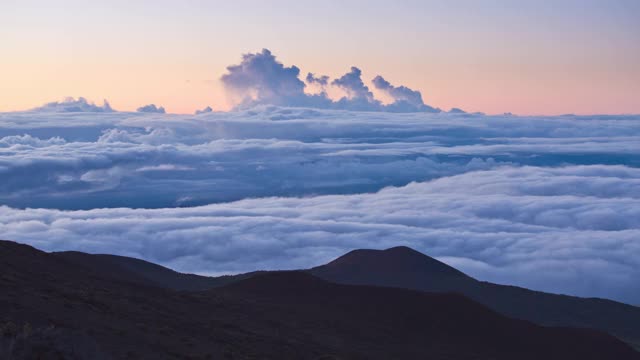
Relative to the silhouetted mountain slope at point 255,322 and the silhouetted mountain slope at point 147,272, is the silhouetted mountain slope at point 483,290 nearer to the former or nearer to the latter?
the silhouetted mountain slope at point 147,272

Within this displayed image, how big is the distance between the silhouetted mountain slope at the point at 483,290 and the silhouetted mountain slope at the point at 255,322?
1601cm

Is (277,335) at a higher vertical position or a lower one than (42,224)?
lower

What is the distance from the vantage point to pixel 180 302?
42.0 m

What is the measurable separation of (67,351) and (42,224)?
141041 mm

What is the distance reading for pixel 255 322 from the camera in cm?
4203

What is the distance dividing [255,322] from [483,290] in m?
34.7

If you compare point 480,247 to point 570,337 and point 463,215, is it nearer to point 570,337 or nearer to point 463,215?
point 463,215

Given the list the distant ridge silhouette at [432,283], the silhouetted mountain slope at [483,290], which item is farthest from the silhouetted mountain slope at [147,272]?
the silhouetted mountain slope at [483,290]

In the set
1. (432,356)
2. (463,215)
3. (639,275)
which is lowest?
(432,356)

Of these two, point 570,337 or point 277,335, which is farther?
point 570,337

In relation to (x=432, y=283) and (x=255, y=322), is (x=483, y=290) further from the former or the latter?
(x=255, y=322)

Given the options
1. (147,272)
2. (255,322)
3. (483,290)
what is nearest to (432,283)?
(483,290)

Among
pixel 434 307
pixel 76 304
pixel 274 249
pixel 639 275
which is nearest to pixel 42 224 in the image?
pixel 274 249

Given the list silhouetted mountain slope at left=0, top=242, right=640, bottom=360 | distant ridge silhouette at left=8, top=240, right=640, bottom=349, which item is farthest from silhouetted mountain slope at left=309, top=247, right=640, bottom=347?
silhouetted mountain slope at left=0, top=242, right=640, bottom=360
